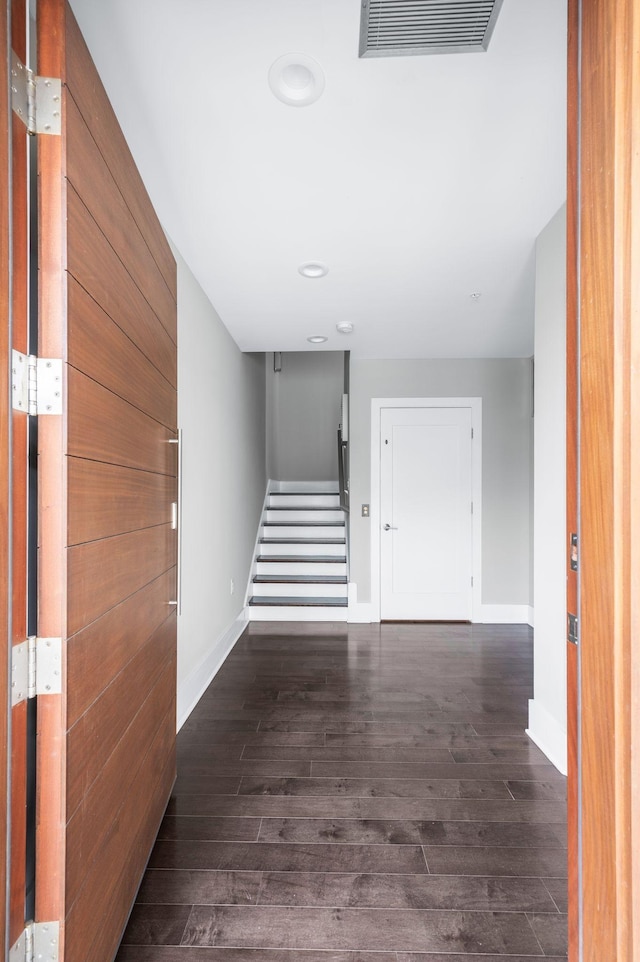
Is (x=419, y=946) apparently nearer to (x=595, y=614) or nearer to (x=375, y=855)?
(x=375, y=855)

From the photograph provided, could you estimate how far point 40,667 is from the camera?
39.9 inches

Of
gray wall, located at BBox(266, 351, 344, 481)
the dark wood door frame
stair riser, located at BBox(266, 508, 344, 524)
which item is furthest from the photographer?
gray wall, located at BBox(266, 351, 344, 481)

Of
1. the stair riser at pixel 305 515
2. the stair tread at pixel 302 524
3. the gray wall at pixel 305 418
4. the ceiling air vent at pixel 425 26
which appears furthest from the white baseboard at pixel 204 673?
the gray wall at pixel 305 418

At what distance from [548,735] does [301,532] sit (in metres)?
3.63

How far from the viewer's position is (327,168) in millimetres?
1941

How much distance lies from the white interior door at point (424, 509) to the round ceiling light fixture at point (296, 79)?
3.48 m

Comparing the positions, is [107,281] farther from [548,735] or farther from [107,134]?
[548,735]

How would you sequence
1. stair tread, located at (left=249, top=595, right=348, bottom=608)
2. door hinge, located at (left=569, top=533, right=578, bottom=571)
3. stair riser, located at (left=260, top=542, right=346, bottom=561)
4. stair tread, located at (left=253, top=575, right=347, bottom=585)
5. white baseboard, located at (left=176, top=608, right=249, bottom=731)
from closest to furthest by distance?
door hinge, located at (left=569, top=533, right=578, bottom=571), white baseboard, located at (left=176, top=608, right=249, bottom=731), stair tread, located at (left=249, top=595, right=348, bottom=608), stair tread, located at (left=253, top=575, right=347, bottom=585), stair riser, located at (left=260, top=542, right=346, bottom=561)

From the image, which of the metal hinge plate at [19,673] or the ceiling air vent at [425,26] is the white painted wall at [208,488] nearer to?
the ceiling air vent at [425,26]

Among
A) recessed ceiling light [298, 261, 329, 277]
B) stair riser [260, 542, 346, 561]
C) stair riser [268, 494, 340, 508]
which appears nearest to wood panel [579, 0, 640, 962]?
recessed ceiling light [298, 261, 329, 277]

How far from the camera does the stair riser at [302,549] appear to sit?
5496 mm

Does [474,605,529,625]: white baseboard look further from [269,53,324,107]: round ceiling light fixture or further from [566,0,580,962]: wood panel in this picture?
[269,53,324,107]: round ceiling light fixture

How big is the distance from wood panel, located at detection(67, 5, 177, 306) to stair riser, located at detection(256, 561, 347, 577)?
372 cm

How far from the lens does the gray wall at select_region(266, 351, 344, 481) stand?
718 centimetres
